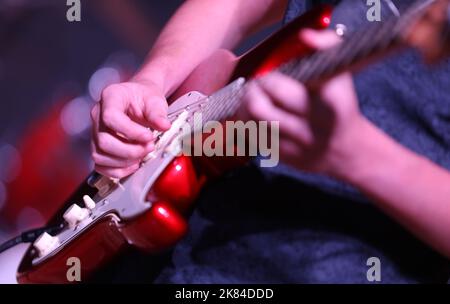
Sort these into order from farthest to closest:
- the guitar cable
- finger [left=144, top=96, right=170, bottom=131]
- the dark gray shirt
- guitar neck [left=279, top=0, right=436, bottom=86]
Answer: the guitar cable, finger [left=144, top=96, right=170, bottom=131], the dark gray shirt, guitar neck [left=279, top=0, right=436, bottom=86]

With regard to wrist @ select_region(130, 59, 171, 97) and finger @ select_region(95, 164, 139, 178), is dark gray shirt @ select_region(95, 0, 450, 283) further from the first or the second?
wrist @ select_region(130, 59, 171, 97)

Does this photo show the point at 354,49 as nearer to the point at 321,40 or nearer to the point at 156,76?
the point at 321,40

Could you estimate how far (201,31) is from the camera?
1010 millimetres

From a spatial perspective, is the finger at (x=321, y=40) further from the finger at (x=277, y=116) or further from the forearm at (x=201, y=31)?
the forearm at (x=201, y=31)

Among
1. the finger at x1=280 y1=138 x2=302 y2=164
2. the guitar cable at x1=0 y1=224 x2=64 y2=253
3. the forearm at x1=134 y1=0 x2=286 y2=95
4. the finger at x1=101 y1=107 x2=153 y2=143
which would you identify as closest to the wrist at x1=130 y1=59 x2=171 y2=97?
the forearm at x1=134 y1=0 x2=286 y2=95

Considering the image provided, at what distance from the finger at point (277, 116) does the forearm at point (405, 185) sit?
5 centimetres

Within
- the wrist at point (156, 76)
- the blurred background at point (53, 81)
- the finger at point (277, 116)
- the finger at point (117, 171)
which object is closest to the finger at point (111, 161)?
the finger at point (117, 171)

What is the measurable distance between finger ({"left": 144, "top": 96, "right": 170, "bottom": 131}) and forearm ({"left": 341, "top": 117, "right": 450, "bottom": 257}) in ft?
0.98

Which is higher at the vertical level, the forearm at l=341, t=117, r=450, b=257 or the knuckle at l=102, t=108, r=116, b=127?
the knuckle at l=102, t=108, r=116, b=127

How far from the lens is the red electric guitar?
560 millimetres

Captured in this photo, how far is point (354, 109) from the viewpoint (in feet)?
1.73

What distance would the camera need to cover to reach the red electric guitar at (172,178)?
56 centimetres

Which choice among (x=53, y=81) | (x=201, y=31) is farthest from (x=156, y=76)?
(x=53, y=81)

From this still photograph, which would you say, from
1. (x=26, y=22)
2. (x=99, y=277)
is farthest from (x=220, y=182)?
(x=26, y=22)
